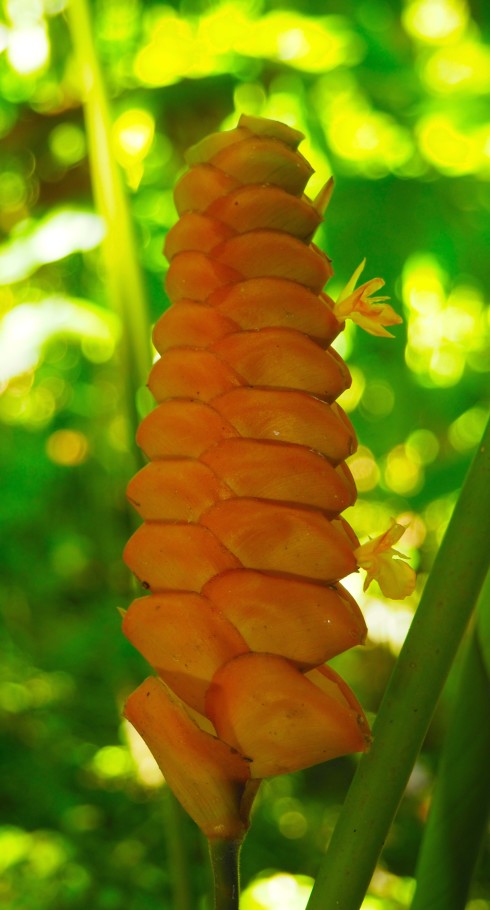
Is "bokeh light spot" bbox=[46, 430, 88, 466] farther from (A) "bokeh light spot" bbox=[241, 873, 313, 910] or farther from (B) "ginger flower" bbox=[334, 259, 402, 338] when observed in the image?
(B) "ginger flower" bbox=[334, 259, 402, 338]

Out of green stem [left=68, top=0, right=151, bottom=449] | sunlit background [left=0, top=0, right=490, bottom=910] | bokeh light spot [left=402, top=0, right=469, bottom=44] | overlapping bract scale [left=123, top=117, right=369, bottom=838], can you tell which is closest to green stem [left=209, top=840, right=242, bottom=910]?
overlapping bract scale [left=123, top=117, right=369, bottom=838]

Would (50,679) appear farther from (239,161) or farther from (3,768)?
(239,161)

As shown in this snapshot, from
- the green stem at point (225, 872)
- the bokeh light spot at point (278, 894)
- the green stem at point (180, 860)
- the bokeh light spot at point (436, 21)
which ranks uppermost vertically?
the bokeh light spot at point (436, 21)

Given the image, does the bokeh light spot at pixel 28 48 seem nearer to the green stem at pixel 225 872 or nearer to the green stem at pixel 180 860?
the green stem at pixel 180 860

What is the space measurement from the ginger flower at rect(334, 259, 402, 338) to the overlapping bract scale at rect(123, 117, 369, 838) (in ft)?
0.04

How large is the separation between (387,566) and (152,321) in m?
0.65

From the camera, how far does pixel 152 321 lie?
840 millimetres

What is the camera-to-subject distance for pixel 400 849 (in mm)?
1141

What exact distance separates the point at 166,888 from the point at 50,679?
1.32 feet

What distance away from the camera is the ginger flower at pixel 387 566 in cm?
22

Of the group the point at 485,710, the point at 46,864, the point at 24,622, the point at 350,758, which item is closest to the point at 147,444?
the point at 485,710

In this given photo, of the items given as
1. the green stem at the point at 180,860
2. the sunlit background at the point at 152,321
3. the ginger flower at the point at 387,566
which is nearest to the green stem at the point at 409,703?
the ginger flower at the point at 387,566

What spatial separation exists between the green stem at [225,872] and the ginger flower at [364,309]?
14 cm

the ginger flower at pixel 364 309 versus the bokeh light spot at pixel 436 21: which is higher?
the bokeh light spot at pixel 436 21
